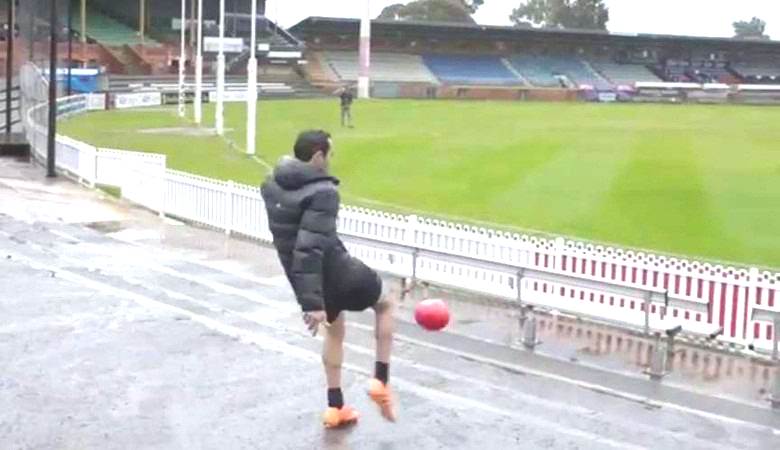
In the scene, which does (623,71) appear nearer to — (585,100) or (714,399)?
(585,100)

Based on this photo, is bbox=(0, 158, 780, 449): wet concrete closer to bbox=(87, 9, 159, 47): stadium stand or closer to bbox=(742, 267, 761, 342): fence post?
bbox=(742, 267, 761, 342): fence post

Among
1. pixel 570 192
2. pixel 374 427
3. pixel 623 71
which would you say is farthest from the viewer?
pixel 623 71

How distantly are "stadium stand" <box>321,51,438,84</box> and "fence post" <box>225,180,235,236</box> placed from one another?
2678 inches

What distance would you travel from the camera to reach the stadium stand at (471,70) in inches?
3605

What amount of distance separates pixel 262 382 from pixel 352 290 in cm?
219

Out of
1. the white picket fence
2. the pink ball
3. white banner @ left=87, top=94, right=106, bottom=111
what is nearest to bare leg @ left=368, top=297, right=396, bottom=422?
the pink ball

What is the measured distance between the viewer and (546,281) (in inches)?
495

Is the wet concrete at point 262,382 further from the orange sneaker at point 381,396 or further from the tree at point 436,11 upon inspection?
the tree at point 436,11

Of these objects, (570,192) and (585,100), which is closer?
(570,192)

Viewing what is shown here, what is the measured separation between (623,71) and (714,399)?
9437cm

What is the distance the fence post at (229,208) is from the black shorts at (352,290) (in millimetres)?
11028

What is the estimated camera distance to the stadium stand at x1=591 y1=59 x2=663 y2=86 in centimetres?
9891

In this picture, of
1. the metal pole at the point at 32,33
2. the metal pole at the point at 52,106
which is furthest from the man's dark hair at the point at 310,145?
the metal pole at the point at 32,33

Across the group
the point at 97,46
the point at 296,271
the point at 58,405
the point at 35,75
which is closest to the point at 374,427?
the point at 296,271
